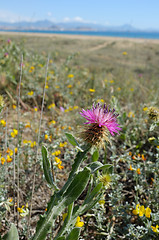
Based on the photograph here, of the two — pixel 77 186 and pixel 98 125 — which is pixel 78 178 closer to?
pixel 77 186

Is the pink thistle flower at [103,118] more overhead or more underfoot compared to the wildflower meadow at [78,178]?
more overhead

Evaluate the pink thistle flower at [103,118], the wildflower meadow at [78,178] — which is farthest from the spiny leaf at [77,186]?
the pink thistle flower at [103,118]

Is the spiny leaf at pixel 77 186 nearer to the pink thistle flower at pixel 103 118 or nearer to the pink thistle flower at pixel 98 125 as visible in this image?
the pink thistle flower at pixel 98 125

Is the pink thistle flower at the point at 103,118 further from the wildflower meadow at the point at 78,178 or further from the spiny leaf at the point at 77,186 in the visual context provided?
the spiny leaf at the point at 77,186

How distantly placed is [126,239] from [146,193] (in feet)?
1.59

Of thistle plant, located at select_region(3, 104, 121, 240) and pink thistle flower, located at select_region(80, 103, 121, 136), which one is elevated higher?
pink thistle flower, located at select_region(80, 103, 121, 136)

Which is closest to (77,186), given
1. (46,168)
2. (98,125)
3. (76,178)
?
(76,178)

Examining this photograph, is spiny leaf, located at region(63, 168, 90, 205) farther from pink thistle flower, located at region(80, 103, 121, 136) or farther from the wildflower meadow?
pink thistle flower, located at region(80, 103, 121, 136)

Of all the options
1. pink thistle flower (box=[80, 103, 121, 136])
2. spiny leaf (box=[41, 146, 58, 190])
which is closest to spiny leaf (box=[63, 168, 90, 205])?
spiny leaf (box=[41, 146, 58, 190])

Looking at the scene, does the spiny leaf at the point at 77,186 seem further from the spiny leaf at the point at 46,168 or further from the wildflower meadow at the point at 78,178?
the spiny leaf at the point at 46,168

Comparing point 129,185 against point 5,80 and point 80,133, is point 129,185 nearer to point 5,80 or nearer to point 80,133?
point 80,133

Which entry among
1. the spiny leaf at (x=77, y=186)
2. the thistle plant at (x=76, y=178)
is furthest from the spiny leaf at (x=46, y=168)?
the spiny leaf at (x=77, y=186)

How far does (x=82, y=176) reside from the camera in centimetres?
135

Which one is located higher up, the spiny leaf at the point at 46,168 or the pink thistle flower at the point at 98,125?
the pink thistle flower at the point at 98,125
